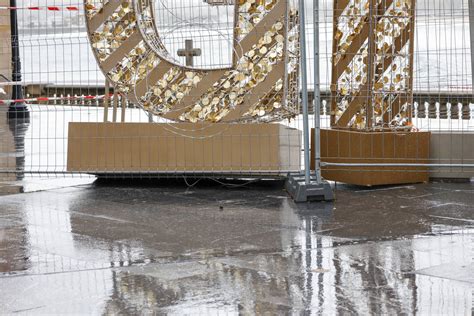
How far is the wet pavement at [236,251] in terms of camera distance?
6.10 meters

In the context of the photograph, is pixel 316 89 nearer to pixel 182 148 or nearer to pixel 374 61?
pixel 374 61

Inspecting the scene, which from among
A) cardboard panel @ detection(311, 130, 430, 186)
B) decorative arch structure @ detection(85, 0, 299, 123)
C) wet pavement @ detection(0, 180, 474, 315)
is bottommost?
wet pavement @ detection(0, 180, 474, 315)

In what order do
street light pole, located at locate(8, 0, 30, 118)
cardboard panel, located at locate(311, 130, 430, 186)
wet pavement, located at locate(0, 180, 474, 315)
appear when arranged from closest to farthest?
1. wet pavement, located at locate(0, 180, 474, 315)
2. cardboard panel, located at locate(311, 130, 430, 186)
3. street light pole, located at locate(8, 0, 30, 118)

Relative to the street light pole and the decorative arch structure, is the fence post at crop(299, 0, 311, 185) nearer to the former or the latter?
the decorative arch structure

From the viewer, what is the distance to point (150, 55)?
11.1 m

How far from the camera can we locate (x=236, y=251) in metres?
7.57

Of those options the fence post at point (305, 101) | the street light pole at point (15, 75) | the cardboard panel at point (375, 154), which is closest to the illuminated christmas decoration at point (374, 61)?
the cardboard panel at point (375, 154)

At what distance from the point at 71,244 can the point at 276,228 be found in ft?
5.79

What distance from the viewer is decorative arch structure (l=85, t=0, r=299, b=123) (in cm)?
1077

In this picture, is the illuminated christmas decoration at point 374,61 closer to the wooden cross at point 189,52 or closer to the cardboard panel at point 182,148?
the cardboard panel at point 182,148

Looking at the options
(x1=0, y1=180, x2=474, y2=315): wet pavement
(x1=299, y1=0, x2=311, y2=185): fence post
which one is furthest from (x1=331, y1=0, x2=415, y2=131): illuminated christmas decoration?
(x1=299, y1=0, x2=311, y2=185): fence post

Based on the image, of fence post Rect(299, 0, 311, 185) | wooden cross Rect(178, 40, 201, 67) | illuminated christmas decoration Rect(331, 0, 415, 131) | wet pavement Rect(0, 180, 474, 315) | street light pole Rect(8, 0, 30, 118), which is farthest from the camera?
street light pole Rect(8, 0, 30, 118)

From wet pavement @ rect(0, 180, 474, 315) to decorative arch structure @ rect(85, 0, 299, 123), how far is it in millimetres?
908

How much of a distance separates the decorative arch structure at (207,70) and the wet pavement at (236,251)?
35.7 inches
